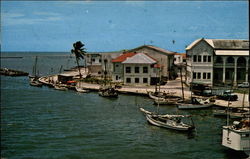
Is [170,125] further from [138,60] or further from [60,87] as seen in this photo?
[60,87]

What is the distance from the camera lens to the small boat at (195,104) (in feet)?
164

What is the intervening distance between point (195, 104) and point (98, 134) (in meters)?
18.2

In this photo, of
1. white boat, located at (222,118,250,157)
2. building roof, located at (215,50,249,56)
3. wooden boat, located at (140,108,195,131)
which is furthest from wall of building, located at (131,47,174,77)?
white boat, located at (222,118,250,157)

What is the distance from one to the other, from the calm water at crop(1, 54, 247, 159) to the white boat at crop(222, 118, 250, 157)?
4.12 feet

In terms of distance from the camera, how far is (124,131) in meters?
38.7

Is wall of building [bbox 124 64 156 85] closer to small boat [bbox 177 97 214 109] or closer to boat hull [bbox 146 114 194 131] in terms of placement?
small boat [bbox 177 97 214 109]

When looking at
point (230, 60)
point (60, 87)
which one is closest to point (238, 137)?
point (230, 60)

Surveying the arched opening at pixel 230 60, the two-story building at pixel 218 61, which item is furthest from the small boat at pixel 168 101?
the arched opening at pixel 230 60

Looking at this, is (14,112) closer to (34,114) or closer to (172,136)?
(34,114)

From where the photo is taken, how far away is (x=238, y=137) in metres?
29.2

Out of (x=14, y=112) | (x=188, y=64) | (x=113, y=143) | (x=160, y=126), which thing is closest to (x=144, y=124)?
(x=160, y=126)

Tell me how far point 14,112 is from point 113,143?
68.7ft

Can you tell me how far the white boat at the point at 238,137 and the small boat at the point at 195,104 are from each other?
19.5 m

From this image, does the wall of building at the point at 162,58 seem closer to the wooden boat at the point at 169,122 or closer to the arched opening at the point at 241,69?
the arched opening at the point at 241,69
